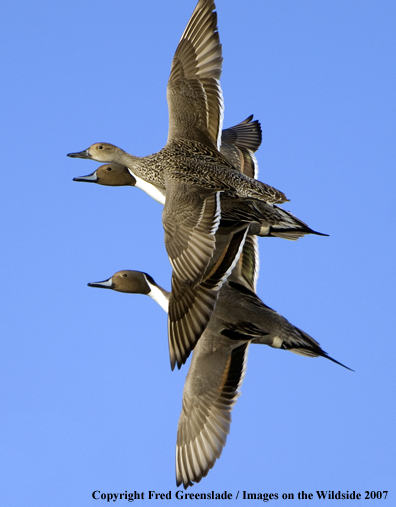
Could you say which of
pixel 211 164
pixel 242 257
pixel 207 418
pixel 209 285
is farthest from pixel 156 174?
pixel 207 418

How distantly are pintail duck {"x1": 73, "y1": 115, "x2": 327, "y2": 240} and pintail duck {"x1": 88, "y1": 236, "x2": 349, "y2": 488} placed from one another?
0.71 m

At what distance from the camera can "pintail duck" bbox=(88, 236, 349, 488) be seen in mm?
7004

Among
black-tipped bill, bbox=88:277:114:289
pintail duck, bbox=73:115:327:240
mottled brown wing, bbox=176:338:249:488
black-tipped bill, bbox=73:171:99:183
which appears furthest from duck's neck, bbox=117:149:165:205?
mottled brown wing, bbox=176:338:249:488

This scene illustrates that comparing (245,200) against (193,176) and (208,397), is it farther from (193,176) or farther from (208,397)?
(208,397)

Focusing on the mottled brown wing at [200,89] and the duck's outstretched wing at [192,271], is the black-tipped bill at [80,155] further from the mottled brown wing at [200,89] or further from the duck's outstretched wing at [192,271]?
the duck's outstretched wing at [192,271]

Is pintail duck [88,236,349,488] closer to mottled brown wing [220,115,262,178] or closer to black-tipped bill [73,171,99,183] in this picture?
mottled brown wing [220,115,262,178]

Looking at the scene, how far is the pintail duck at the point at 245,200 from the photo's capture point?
6.58 meters

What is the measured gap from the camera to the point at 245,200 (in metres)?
6.69

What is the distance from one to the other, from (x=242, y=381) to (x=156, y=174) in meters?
2.02

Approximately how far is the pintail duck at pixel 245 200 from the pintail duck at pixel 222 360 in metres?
0.71

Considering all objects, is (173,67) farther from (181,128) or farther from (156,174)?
(156,174)

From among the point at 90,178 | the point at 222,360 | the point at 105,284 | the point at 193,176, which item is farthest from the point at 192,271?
the point at 90,178

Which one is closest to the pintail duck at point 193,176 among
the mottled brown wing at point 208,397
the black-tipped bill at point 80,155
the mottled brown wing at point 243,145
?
the black-tipped bill at point 80,155

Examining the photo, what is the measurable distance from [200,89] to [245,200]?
154 cm
